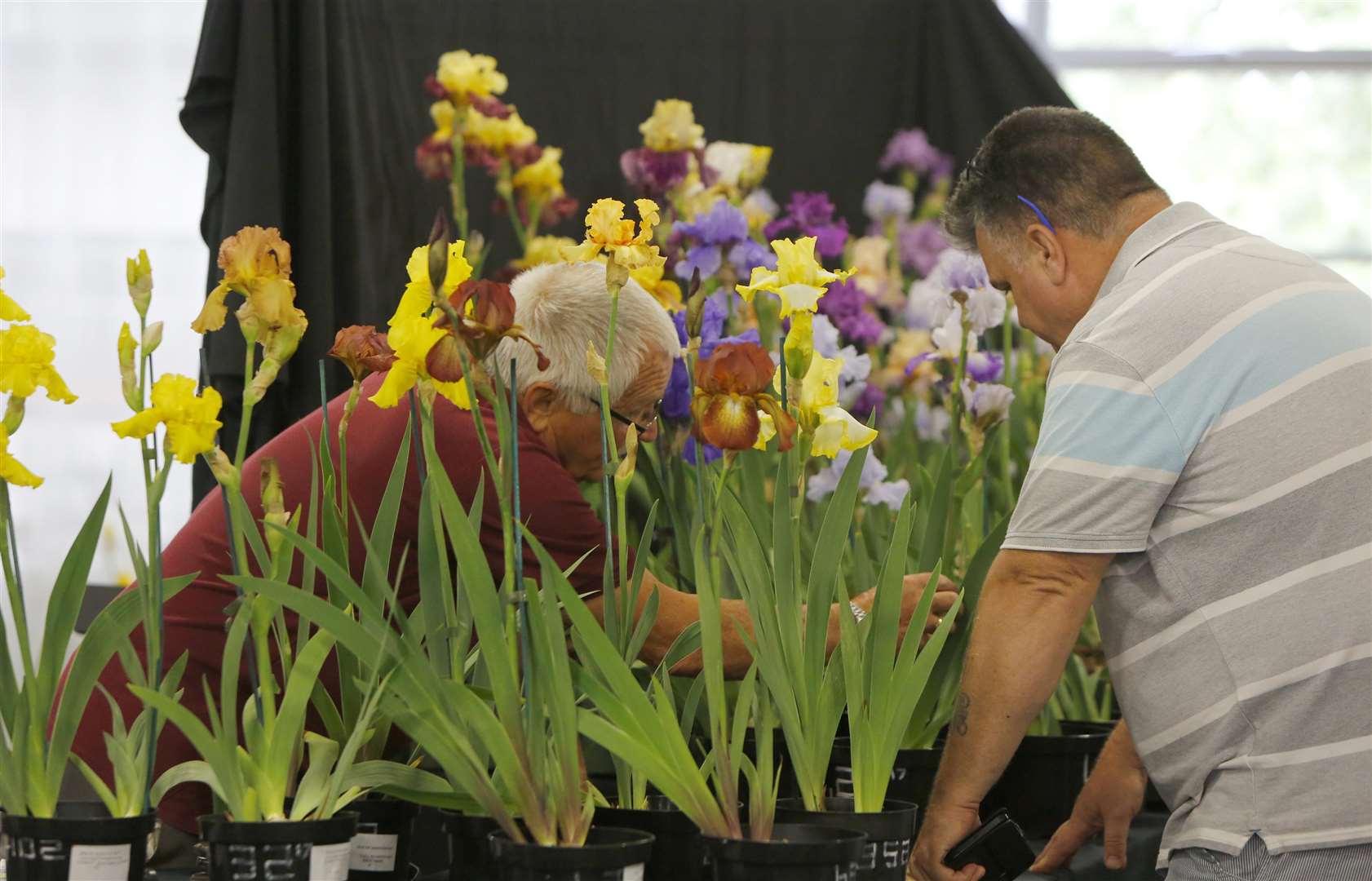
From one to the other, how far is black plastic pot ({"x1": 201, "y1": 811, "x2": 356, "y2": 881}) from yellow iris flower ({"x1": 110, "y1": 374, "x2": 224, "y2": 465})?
249 millimetres

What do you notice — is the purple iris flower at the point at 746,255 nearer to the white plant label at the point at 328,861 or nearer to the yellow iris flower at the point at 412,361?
the yellow iris flower at the point at 412,361

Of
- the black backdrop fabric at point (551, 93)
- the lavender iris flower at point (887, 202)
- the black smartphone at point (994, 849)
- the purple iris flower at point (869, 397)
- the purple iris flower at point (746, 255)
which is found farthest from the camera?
the lavender iris flower at point (887, 202)

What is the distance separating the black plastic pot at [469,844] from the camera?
975 millimetres

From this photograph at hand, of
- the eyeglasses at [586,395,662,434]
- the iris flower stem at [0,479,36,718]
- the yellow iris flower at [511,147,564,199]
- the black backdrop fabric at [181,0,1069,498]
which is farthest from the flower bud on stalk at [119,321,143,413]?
the yellow iris flower at [511,147,564,199]

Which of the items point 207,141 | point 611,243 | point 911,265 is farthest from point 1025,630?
point 911,265

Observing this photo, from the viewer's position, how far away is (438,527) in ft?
3.34

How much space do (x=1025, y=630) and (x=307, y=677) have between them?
640mm

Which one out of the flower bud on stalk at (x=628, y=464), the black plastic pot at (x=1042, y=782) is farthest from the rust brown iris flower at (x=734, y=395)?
the black plastic pot at (x=1042, y=782)

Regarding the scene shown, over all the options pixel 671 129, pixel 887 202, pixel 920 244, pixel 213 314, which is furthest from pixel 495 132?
pixel 213 314

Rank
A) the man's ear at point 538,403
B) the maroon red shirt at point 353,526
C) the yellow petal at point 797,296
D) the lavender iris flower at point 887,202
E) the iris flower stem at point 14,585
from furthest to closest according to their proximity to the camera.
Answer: the lavender iris flower at point 887,202
the man's ear at point 538,403
the maroon red shirt at point 353,526
the yellow petal at point 797,296
the iris flower stem at point 14,585

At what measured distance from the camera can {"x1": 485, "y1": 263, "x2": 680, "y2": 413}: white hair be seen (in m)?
1.39

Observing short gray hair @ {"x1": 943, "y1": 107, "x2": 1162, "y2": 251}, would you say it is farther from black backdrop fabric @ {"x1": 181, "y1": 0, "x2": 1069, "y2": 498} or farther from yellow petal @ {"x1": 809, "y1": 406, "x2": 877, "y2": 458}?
black backdrop fabric @ {"x1": 181, "y1": 0, "x2": 1069, "y2": 498}

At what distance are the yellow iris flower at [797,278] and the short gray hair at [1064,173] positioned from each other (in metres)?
0.49

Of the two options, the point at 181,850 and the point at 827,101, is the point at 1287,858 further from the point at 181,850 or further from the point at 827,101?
the point at 827,101
